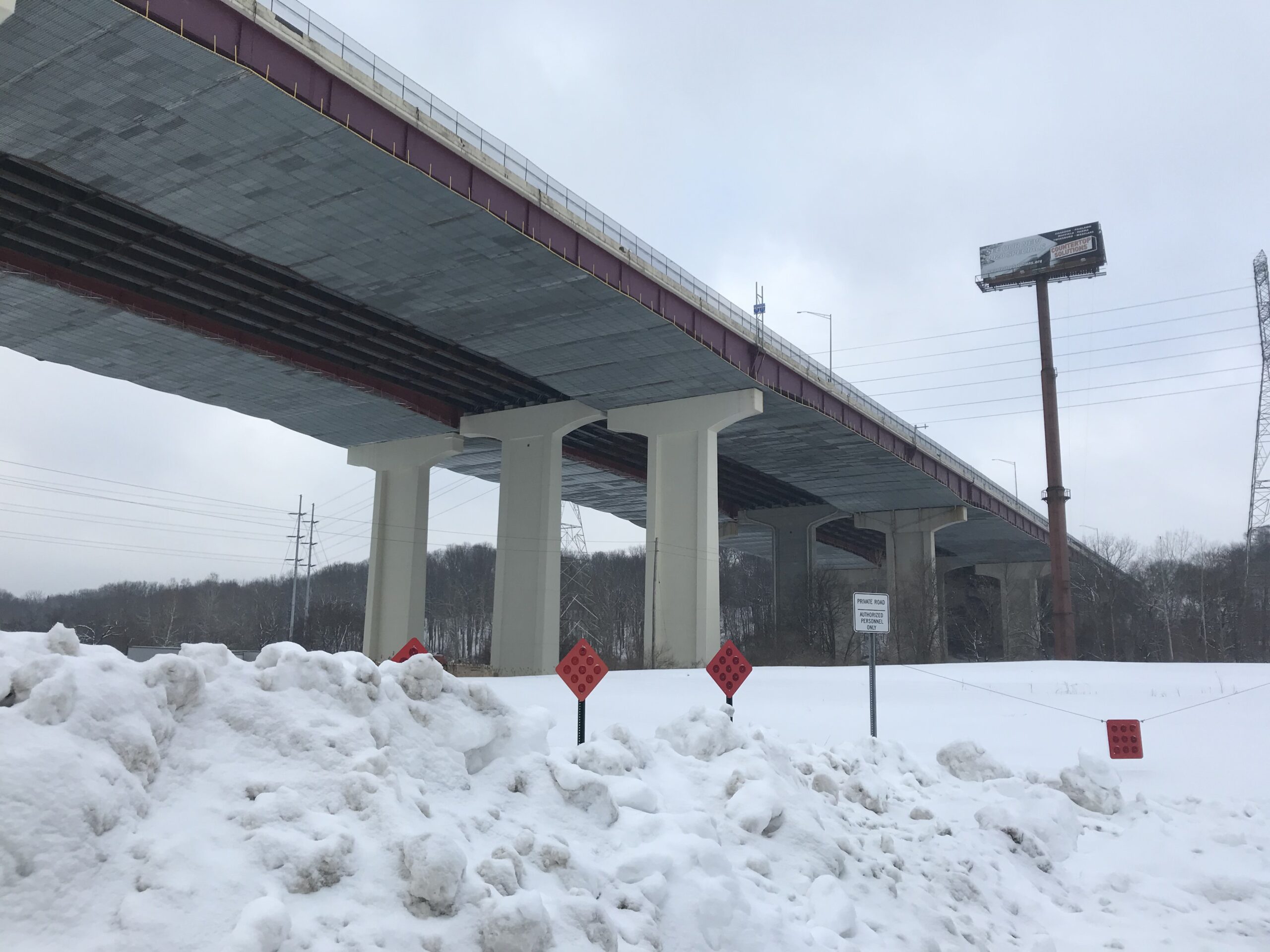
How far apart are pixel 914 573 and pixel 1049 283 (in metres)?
23.1

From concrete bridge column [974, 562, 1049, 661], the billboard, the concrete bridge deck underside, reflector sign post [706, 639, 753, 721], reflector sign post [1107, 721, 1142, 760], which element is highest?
the billboard

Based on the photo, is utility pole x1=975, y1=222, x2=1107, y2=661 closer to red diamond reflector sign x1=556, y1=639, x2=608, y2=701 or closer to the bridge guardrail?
the bridge guardrail

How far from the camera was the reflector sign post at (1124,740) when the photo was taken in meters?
14.2

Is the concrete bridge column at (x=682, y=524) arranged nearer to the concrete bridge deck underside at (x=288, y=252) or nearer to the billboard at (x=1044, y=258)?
the concrete bridge deck underside at (x=288, y=252)

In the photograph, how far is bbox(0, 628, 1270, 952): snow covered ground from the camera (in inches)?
198

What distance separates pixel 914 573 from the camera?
229ft

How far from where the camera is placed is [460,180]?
85.8 ft

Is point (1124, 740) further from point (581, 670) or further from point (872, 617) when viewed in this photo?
point (581, 670)

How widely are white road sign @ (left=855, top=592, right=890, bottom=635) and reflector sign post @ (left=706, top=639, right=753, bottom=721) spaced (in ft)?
6.31

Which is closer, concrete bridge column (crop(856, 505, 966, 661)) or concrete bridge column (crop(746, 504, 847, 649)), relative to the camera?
concrete bridge column (crop(856, 505, 966, 661))

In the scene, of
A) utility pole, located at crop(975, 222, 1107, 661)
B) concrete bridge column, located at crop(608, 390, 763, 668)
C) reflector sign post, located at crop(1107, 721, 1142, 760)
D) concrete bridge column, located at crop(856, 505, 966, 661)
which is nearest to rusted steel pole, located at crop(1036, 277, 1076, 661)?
utility pole, located at crop(975, 222, 1107, 661)

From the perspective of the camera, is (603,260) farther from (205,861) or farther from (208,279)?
(205,861)

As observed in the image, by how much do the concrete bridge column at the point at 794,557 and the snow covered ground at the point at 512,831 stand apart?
57.9m

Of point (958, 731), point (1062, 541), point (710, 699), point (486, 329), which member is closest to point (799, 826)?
point (958, 731)
